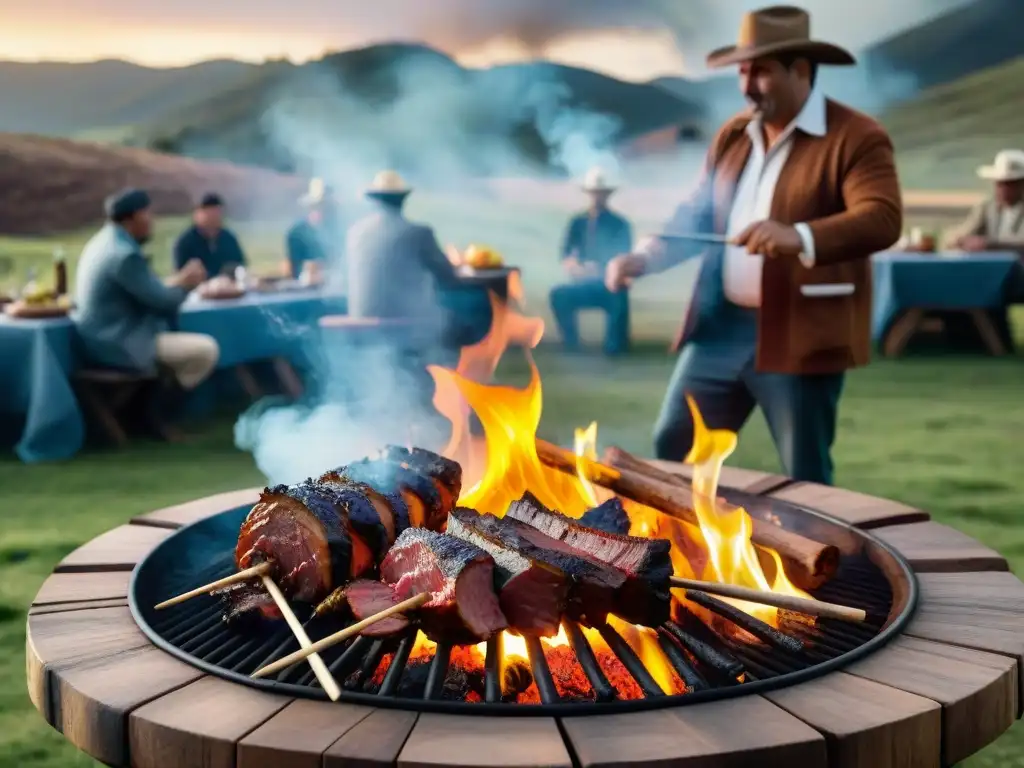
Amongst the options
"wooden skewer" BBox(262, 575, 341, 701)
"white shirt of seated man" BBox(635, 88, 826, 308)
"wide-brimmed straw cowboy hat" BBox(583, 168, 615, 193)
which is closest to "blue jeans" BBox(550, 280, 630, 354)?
"wide-brimmed straw cowboy hat" BBox(583, 168, 615, 193)

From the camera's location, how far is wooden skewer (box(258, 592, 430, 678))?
1541 mm

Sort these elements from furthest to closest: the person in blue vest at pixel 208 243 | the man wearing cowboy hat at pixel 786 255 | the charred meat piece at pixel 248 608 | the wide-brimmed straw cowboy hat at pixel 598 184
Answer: the wide-brimmed straw cowboy hat at pixel 598 184 → the person in blue vest at pixel 208 243 → the man wearing cowboy hat at pixel 786 255 → the charred meat piece at pixel 248 608

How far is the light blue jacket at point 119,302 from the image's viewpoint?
5816mm

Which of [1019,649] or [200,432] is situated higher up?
[1019,649]

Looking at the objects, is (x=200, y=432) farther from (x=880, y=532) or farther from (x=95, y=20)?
(x=95, y=20)

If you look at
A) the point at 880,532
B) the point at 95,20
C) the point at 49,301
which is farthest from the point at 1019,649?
the point at 95,20

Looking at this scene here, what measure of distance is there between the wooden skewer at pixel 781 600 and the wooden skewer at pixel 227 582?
789 mm

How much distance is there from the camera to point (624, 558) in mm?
1837

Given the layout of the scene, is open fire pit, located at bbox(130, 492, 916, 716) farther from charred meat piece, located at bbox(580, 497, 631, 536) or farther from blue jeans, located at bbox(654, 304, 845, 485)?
blue jeans, located at bbox(654, 304, 845, 485)

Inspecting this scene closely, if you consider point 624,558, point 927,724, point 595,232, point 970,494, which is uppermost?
point 595,232

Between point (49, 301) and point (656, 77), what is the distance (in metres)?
12.8

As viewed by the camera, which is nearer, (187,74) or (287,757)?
(287,757)

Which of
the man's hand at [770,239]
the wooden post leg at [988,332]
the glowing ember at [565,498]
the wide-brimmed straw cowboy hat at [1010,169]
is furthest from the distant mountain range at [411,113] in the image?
the glowing ember at [565,498]

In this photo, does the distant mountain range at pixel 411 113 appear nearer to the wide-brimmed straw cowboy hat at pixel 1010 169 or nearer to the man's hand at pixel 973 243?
the man's hand at pixel 973 243
